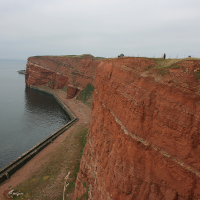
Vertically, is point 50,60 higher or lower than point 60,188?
higher

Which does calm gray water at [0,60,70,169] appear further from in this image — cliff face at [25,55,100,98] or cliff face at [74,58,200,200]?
cliff face at [74,58,200,200]

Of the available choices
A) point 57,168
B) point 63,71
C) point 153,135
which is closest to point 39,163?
point 57,168

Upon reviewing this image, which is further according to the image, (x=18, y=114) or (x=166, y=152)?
(x=18, y=114)

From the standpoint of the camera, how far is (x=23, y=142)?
40.1 m

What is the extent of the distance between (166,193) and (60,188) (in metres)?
20.6

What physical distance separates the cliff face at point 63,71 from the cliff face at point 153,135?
62.0 metres

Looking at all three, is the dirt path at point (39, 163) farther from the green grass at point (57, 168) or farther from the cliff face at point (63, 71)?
the cliff face at point (63, 71)

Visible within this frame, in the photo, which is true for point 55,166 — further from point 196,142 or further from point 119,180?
point 196,142

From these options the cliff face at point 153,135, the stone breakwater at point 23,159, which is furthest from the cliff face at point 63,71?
the cliff face at point 153,135

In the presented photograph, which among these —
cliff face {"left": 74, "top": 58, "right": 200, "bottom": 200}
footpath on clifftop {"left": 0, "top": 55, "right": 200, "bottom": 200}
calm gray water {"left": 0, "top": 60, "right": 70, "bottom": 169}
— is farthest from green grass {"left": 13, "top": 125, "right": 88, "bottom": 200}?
cliff face {"left": 74, "top": 58, "right": 200, "bottom": 200}

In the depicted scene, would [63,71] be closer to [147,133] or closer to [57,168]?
[57,168]

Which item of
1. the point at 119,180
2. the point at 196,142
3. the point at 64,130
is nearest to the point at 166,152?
the point at 196,142

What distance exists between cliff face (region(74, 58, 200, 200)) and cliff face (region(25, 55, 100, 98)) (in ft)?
203

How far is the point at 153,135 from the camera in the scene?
954cm
